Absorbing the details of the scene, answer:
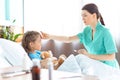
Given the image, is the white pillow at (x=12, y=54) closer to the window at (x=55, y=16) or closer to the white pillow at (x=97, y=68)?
the white pillow at (x=97, y=68)

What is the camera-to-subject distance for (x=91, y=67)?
195 centimetres

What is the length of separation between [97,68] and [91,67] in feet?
0.18

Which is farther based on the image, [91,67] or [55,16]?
[55,16]

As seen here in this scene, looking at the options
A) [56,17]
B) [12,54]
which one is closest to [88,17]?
[12,54]

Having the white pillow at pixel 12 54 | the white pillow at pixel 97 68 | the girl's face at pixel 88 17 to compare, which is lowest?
the white pillow at pixel 97 68

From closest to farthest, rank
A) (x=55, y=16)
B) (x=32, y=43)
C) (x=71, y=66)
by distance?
(x=71, y=66) < (x=32, y=43) < (x=55, y=16)

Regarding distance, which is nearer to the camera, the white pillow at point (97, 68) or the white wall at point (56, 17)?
the white pillow at point (97, 68)

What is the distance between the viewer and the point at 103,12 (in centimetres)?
357

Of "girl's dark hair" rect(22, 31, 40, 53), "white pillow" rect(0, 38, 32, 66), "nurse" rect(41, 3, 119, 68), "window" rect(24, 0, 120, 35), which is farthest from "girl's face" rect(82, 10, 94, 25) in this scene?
"window" rect(24, 0, 120, 35)

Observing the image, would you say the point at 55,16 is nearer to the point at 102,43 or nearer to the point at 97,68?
the point at 102,43

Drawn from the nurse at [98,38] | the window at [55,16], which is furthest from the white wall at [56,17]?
the nurse at [98,38]

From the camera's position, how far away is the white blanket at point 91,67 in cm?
191

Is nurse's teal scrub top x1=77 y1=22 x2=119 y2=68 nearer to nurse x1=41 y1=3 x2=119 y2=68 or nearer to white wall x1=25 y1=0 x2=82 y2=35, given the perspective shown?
nurse x1=41 y1=3 x2=119 y2=68

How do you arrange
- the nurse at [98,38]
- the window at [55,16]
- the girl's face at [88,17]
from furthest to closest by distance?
the window at [55,16], the girl's face at [88,17], the nurse at [98,38]
